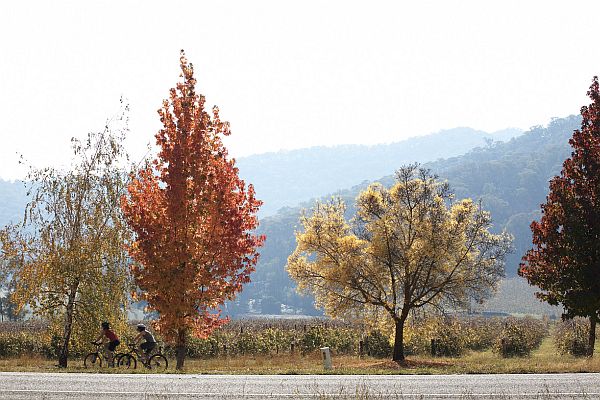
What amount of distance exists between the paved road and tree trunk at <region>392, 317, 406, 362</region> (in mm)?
17125

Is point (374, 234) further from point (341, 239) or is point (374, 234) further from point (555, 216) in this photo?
point (555, 216)

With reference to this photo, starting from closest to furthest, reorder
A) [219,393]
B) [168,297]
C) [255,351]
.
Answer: [219,393] → [168,297] → [255,351]

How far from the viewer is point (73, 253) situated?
28.7 m

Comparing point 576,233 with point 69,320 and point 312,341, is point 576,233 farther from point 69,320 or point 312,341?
point 69,320

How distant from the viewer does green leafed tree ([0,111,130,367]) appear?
28.7 meters

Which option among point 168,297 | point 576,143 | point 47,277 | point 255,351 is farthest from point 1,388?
point 255,351

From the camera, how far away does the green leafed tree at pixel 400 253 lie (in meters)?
33.3

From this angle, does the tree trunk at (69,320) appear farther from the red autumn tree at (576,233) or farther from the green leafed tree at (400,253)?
the red autumn tree at (576,233)

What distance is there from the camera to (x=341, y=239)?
34.0 metres

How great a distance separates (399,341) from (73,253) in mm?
16943

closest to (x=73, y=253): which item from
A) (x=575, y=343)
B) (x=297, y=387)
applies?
(x=297, y=387)

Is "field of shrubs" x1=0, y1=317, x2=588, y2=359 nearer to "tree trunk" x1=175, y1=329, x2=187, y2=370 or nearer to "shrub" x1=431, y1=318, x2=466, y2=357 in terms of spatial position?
"shrub" x1=431, y1=318, x2=466, y2=357

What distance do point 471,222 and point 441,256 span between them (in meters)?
2.32

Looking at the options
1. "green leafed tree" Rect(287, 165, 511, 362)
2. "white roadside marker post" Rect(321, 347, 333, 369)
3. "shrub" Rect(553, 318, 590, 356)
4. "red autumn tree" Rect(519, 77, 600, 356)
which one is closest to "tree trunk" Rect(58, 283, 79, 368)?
"green leafed tree" Rect(287, 165, 511, 362)
